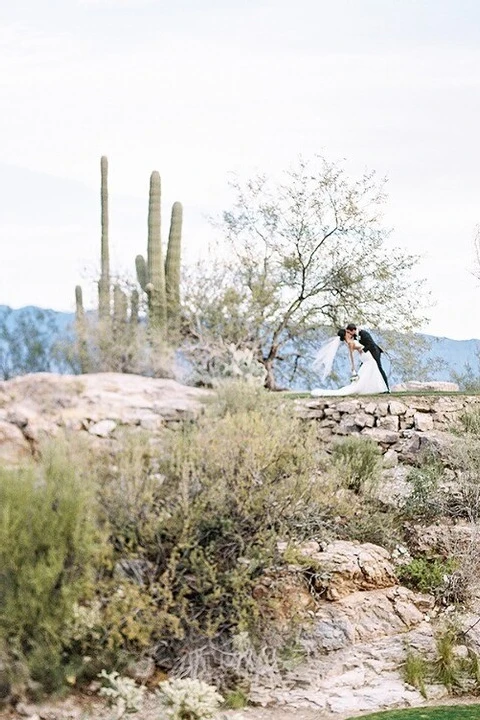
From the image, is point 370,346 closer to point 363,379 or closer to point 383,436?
point 363,379

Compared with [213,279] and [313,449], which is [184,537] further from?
[213,279]

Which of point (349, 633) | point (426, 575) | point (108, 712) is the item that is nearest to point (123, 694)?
point (108, 712)

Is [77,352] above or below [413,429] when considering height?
above

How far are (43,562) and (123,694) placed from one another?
42.9 inches

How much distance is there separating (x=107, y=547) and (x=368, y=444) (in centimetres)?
472

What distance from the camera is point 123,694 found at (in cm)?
721

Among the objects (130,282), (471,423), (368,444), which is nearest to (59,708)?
(368,444)

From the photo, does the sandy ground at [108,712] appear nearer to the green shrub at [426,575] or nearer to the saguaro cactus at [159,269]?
the green shrub at [426,575]

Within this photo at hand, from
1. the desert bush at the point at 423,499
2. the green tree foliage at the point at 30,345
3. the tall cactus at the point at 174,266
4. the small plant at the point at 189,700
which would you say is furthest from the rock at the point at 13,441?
the tall cactus at the point at 174,266

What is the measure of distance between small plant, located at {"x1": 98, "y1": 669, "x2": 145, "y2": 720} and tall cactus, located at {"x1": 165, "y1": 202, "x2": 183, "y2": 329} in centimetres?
929

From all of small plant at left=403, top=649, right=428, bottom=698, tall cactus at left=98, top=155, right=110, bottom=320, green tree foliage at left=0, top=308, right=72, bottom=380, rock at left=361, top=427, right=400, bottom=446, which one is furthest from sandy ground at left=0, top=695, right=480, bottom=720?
tall cactus at left=98, top=155, right=110, bottom=320

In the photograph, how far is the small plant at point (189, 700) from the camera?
22.9 ft

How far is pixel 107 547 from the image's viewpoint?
24.9 feet

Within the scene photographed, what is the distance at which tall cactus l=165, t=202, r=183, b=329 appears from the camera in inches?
646
